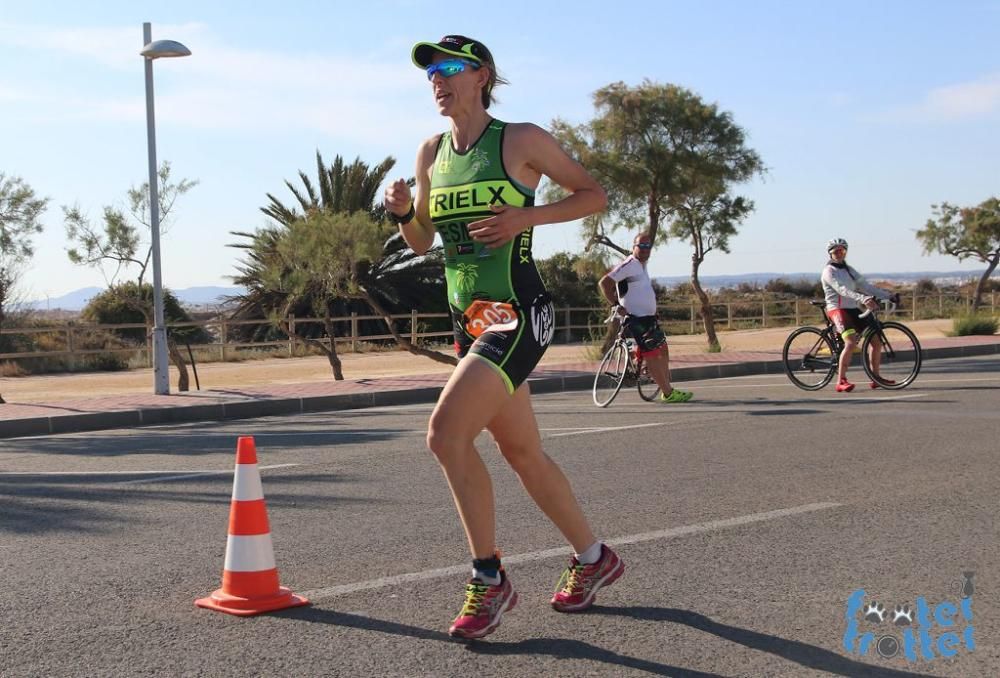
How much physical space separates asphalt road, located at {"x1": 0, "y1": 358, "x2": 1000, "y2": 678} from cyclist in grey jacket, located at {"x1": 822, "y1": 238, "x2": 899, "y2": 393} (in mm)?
3324

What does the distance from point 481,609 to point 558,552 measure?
140cm

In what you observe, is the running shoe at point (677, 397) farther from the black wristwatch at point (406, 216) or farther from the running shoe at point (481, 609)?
the running shoe at point (481, 609)

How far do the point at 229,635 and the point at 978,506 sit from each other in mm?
4020

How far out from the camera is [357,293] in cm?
2238

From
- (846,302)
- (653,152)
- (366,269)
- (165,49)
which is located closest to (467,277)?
(846,302)

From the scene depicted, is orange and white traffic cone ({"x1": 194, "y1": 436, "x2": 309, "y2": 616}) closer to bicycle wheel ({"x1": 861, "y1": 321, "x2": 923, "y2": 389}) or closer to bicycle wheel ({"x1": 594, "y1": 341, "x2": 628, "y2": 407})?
bicycle wheel ({"x1": 594, "y1": 341, "x2": 628, "y2": 407})

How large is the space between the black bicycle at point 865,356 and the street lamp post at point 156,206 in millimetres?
8207

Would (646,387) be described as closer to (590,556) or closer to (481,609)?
(590,556)

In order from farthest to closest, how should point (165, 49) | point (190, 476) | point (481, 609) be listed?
point (165, 49) → point (190, 476) → point (481, 609)

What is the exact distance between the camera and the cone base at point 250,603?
483 centimetres

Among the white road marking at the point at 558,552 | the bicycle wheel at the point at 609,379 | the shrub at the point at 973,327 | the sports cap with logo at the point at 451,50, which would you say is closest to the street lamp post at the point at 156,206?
the bicycle wheel at the point at 609,379

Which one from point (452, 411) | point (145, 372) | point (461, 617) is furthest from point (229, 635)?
point (145, 372)

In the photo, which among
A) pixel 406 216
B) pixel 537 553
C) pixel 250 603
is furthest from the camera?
pixel 537 553

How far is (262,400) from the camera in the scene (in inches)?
603
